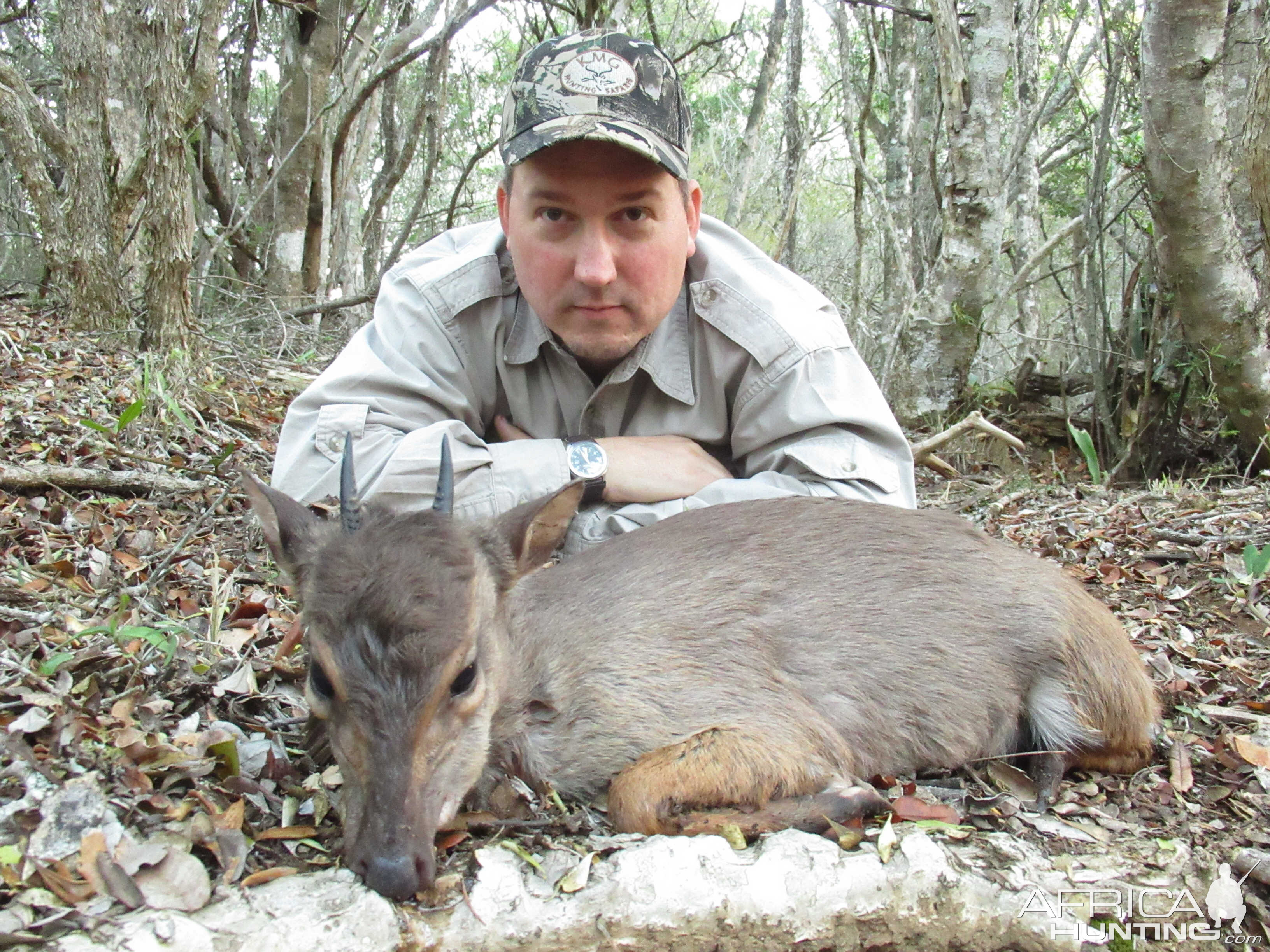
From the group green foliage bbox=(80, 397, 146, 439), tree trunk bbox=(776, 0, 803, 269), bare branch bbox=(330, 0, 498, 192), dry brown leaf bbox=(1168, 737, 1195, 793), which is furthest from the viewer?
tree trunk bbox=(776, 0, 803, 269)

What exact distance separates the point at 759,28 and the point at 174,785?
16454 millimetres

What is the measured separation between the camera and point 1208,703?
160 inches

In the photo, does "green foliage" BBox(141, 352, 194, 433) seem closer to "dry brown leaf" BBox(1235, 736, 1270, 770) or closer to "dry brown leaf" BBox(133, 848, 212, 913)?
"dry brown leaf" BBox(133, 848, 212, 913)

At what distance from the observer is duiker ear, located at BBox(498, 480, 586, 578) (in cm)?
330

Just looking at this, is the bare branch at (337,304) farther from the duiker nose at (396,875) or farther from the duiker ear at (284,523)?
the duiker nose at (396,875)

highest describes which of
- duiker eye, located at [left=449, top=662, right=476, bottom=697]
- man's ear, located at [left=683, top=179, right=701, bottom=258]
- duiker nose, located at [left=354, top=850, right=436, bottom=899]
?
man's ear, located at [left=683, top=179, right=701, bottom=258]

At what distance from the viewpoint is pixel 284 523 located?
3174 millimetres

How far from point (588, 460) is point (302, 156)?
769 centimetres

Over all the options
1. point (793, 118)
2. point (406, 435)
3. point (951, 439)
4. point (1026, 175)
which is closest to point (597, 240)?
point (406, 435)

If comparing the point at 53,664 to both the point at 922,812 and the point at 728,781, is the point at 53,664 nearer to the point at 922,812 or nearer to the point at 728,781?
the point at 728,781

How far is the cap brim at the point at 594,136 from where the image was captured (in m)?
4.03

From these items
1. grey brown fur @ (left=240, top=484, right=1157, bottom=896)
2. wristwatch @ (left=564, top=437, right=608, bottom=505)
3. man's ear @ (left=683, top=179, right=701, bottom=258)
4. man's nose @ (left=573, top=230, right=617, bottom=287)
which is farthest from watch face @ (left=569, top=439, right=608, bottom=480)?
man's ear @ (left=683, top=179, right=701, bottom=258)

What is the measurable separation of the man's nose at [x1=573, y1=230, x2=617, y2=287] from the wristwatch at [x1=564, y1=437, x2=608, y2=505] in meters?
0.72

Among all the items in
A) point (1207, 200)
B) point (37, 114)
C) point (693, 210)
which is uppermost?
point (37, 114)
